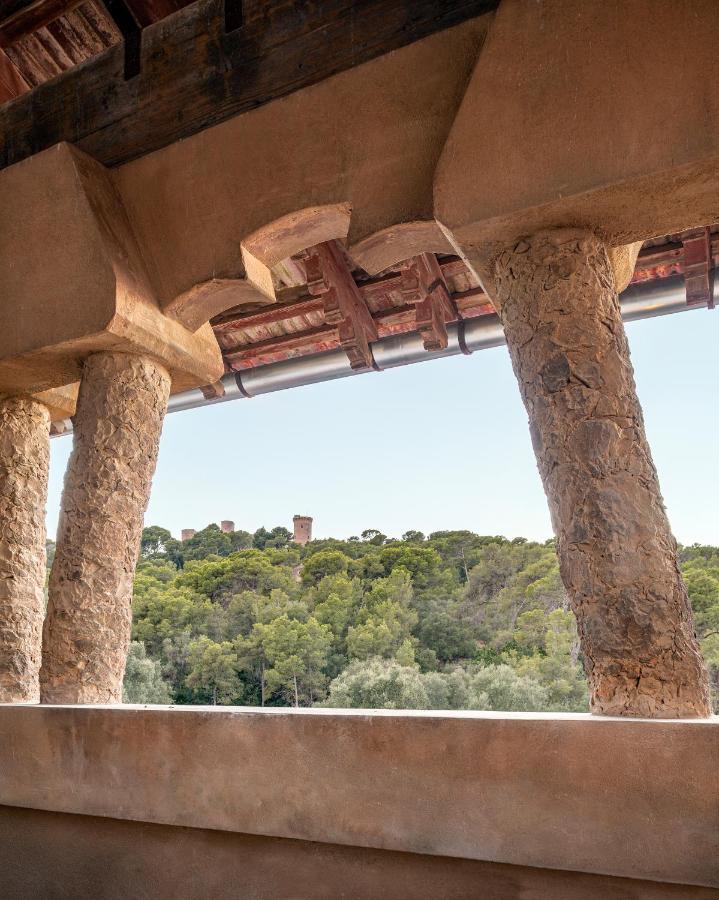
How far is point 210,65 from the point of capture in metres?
3.44

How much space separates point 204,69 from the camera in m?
3.45

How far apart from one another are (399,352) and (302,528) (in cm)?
3324

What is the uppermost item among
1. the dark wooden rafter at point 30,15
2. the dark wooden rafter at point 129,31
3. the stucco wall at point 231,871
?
the dark wooden rafter at point 30,15

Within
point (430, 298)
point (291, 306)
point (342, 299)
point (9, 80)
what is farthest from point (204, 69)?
point (291, 306)

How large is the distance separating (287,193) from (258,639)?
51.3 feet

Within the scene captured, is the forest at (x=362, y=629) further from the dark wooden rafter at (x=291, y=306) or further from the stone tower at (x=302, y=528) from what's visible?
the stone tower at (x=302, y=528)

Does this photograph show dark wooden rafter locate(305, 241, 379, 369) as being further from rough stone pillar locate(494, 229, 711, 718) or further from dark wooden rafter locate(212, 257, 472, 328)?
rough stone pillar locate(494, 229, 711, 718)

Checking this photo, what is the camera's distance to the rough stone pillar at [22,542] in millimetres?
3652

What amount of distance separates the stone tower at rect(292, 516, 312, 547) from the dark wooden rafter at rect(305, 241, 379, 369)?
29.8 metres

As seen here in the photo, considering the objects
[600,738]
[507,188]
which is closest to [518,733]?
[600,738]

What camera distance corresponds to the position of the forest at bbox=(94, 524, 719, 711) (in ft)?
46.3

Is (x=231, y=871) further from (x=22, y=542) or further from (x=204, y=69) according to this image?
(x=204, y=69)

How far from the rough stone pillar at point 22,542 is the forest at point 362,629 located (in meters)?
10.6

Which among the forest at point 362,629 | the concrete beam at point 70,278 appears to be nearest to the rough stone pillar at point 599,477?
the concrete beam at point 70,278
